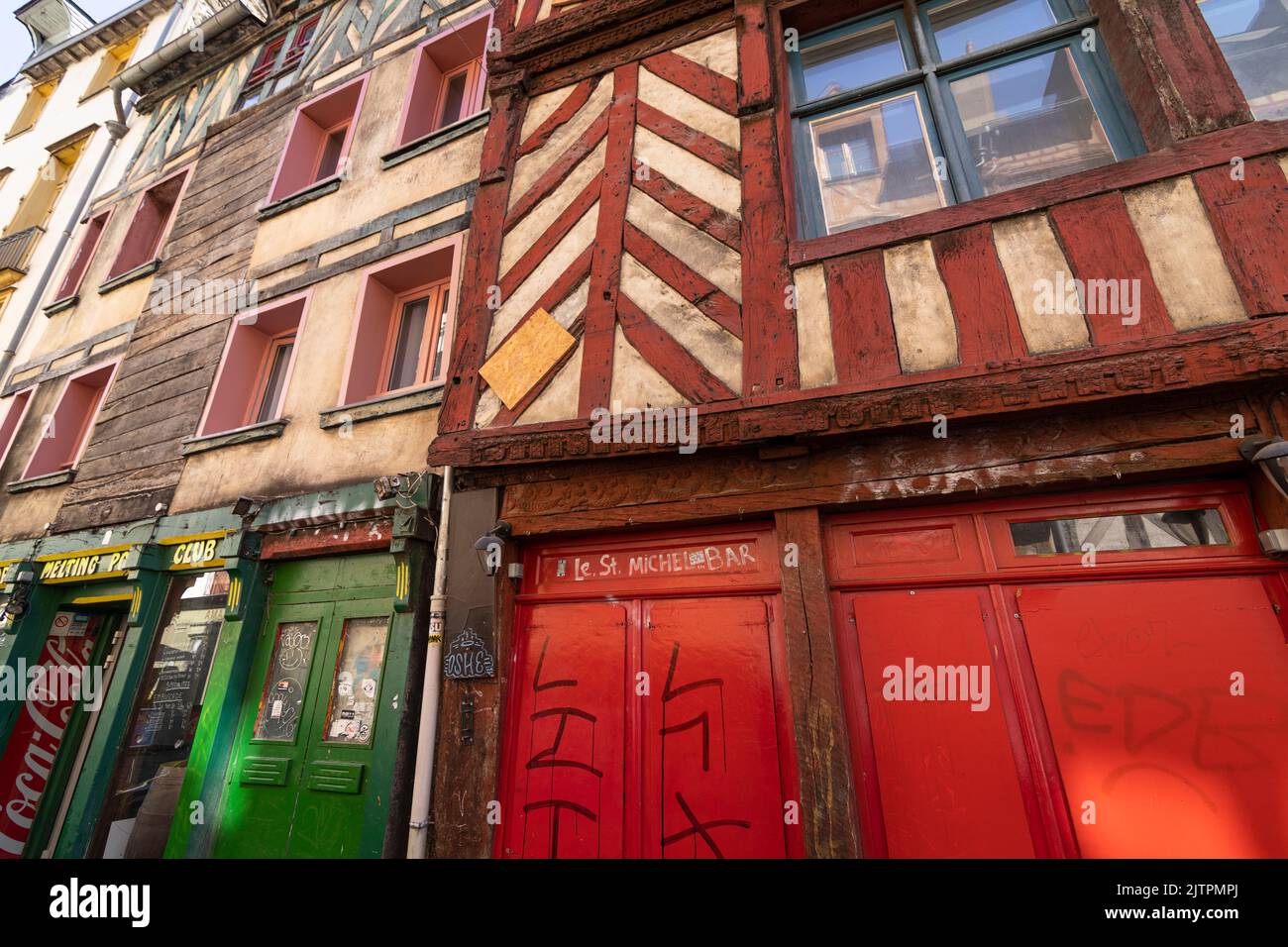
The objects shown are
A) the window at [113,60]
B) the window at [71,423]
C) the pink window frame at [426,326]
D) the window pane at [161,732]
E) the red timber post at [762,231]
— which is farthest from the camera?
the window at [113,60]

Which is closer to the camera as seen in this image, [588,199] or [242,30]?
[588,199]

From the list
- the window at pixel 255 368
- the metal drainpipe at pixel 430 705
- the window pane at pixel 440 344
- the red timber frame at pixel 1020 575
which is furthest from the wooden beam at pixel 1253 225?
the window at pixel 255 368

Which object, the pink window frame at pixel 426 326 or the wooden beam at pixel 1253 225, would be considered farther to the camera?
the pink window frame at pixel 426 326

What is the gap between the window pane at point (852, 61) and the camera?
4047 millimetres

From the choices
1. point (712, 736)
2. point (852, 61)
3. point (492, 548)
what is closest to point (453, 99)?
point (852, 61)

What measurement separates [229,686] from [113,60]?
15098 mm

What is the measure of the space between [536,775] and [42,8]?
2056 centimetres

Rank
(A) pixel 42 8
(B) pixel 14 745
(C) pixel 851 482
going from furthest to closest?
1. (A) pixel 42 8
2. (B) pixel 14 745
3. (C) pixel 851 482

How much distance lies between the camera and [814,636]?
2.80 meters

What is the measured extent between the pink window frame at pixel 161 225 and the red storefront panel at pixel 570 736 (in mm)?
8593

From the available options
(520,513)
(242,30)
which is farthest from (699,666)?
(242,30)

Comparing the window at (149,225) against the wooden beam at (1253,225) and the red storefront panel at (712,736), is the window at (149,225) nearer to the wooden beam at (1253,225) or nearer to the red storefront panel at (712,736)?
the red storefront panel at (712,736)
